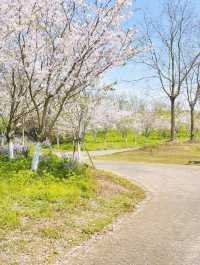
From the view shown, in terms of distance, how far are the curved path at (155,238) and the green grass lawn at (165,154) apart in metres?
19.1

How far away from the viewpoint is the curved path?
725cm

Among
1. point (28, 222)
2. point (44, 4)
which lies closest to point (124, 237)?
point (28, 222)

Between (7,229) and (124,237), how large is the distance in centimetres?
235

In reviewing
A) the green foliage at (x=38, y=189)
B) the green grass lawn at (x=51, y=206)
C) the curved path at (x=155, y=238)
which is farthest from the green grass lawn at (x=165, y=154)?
the curved path at (x=155, y=238)

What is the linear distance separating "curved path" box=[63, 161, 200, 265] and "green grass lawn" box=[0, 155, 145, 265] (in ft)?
1.60

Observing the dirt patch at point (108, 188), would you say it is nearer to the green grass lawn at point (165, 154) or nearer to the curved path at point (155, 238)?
the curved path at point (155, 238)

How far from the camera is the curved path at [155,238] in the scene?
7.25 metres

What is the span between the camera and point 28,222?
368 inches

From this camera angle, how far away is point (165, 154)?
36250 mm

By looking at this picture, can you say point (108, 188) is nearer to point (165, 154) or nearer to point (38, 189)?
point (38, 189)

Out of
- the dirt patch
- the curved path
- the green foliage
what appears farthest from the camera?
the dirt patch

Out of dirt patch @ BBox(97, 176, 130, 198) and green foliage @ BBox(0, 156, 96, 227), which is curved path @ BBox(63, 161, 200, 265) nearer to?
dirt patch @ BBox(97, 176, 130, 198)

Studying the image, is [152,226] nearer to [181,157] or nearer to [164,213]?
[164,213]

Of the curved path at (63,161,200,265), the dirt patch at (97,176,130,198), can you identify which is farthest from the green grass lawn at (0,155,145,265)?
the curved path at (63,161,200,265)
